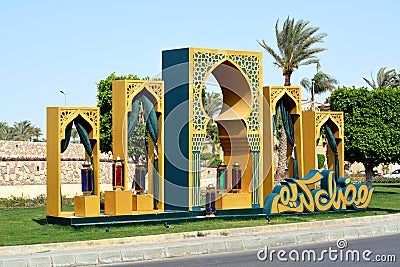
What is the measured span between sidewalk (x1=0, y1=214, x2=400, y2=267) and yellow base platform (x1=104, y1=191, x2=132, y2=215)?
7.69 feet

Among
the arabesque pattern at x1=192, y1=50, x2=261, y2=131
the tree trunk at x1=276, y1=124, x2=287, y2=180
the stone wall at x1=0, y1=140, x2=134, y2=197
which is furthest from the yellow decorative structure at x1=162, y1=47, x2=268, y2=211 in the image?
the stone wall at x1=0, y1=140, x2=134, y2=197

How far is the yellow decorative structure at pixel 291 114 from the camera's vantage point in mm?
23891

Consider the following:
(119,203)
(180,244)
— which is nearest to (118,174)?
(119,203)

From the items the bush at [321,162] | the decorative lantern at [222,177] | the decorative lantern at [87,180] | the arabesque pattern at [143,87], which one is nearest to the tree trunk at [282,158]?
the bush at [321,162]

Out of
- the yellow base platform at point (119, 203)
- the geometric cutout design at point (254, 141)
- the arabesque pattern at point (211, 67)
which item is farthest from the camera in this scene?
the geometric cutout design at point (254, 141)

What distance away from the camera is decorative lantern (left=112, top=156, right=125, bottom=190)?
67.8 feet

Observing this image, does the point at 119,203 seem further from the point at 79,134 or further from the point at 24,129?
the point at 24,129

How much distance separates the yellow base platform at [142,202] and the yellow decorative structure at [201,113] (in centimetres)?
54

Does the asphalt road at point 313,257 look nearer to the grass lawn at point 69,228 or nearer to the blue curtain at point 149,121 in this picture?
the grass lawn at point 69,228

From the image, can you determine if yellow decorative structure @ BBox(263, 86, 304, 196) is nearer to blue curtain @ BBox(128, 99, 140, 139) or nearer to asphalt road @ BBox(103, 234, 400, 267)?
blue curtain @ BBox(128, 99, 140, 139)

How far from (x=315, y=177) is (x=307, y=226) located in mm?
3021

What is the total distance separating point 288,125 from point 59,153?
7719mm

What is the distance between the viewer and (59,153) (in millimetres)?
20219

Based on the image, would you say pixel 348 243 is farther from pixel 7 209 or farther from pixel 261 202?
pixel 7 209
